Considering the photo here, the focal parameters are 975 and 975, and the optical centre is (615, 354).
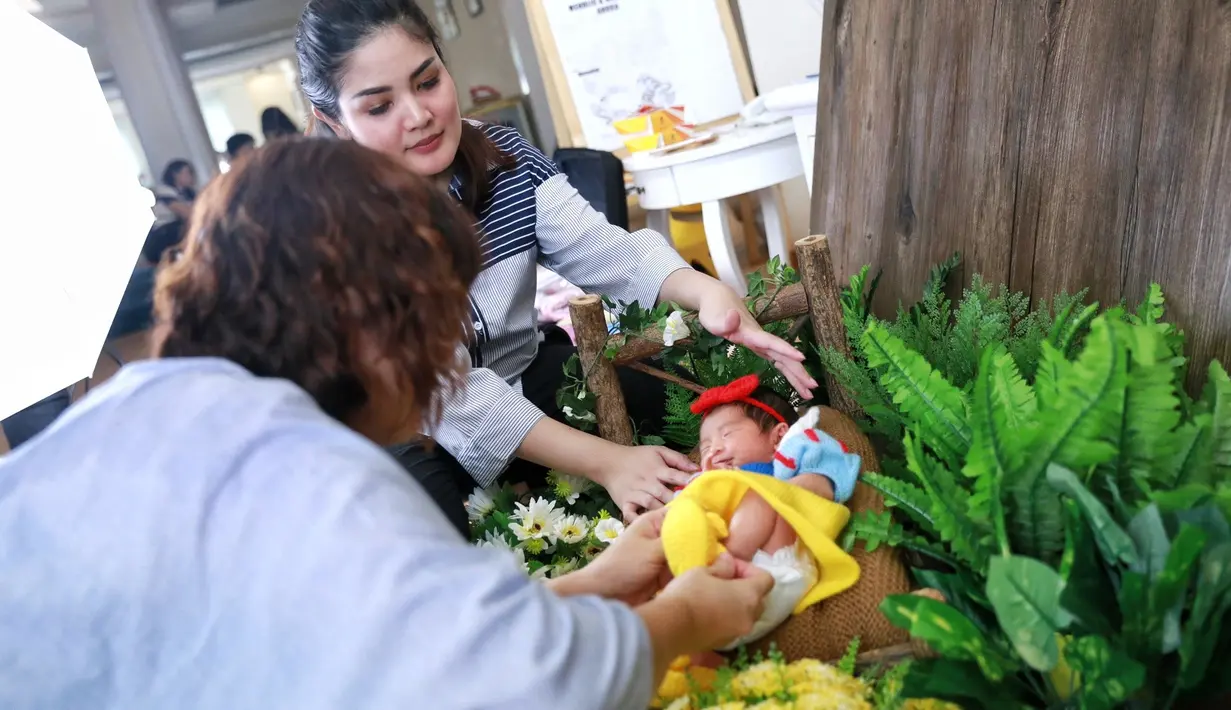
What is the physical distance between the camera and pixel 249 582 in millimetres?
635

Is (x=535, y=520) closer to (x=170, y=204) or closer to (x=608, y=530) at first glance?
(x=608, y=530)

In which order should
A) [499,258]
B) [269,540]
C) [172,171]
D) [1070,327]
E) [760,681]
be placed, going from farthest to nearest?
[172,171] < [499,258] < [1070,327] < [760,681] < [269,540]

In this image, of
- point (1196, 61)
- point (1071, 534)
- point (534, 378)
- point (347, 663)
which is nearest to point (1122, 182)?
point (1196, 61)

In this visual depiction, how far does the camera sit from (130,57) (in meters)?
3.54

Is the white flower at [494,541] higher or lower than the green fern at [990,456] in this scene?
lower

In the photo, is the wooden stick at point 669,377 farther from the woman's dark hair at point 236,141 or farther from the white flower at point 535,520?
the woman's dark hair at point 236,141

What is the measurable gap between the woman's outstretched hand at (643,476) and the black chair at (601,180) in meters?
1.42

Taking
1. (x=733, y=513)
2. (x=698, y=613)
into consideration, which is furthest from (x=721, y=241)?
(x=698, y=613)

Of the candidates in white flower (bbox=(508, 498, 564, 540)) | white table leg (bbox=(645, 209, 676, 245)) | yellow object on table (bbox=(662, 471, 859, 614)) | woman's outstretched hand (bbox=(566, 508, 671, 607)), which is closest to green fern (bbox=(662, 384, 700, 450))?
white flower (bbox=(508, 498, 564, 540))

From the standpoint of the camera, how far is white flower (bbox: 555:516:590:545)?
4.72 feet

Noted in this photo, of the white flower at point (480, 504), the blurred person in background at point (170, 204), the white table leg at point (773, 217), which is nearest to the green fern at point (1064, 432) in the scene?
the white flower at point (480, 504)

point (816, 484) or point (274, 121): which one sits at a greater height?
point (274, 121)

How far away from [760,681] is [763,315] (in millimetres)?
663

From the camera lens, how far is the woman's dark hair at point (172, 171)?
358 cm
